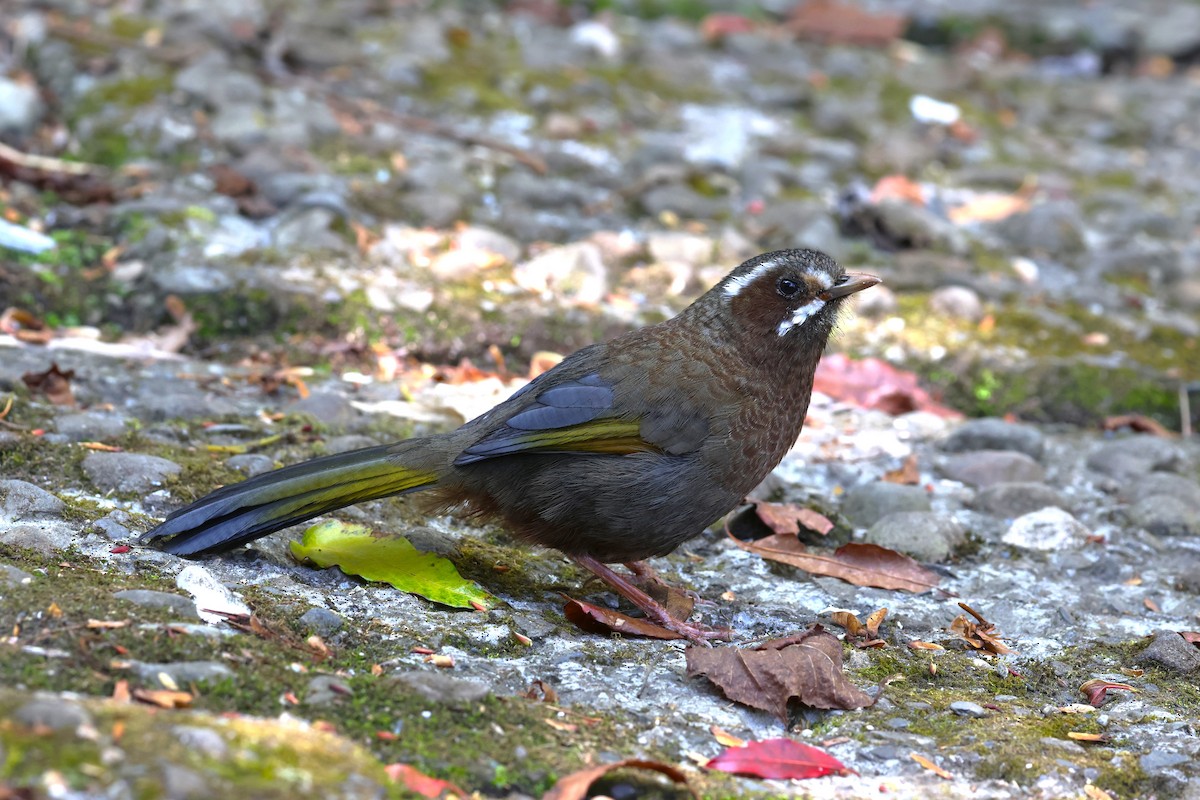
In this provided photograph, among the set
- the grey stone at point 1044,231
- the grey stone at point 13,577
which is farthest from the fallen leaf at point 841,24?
the grey stone at point 13,577

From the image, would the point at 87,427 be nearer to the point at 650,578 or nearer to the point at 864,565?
the point at 650,578

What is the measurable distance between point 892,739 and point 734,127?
511 cm

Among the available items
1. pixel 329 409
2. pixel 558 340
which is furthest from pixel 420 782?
pixel 558 340

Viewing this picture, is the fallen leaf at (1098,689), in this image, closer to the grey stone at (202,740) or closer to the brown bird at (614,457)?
the brown bird at (614,457)

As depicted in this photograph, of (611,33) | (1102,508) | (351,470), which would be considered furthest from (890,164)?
(351,470)

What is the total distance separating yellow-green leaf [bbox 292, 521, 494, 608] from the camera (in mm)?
3467

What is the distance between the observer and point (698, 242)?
608 cm

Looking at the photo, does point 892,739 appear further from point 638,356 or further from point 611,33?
point 611,33

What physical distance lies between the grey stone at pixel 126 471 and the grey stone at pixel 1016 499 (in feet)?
8.53

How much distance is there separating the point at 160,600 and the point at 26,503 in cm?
74

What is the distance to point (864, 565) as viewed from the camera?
404 cm

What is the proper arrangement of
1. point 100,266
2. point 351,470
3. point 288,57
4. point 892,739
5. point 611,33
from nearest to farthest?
point 892,739, point 351,470, point 100,266, point 288,57, point 611,33

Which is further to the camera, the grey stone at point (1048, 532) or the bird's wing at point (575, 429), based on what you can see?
the grey stone at point (1048, 532)

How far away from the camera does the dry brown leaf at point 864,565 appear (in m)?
3.98
